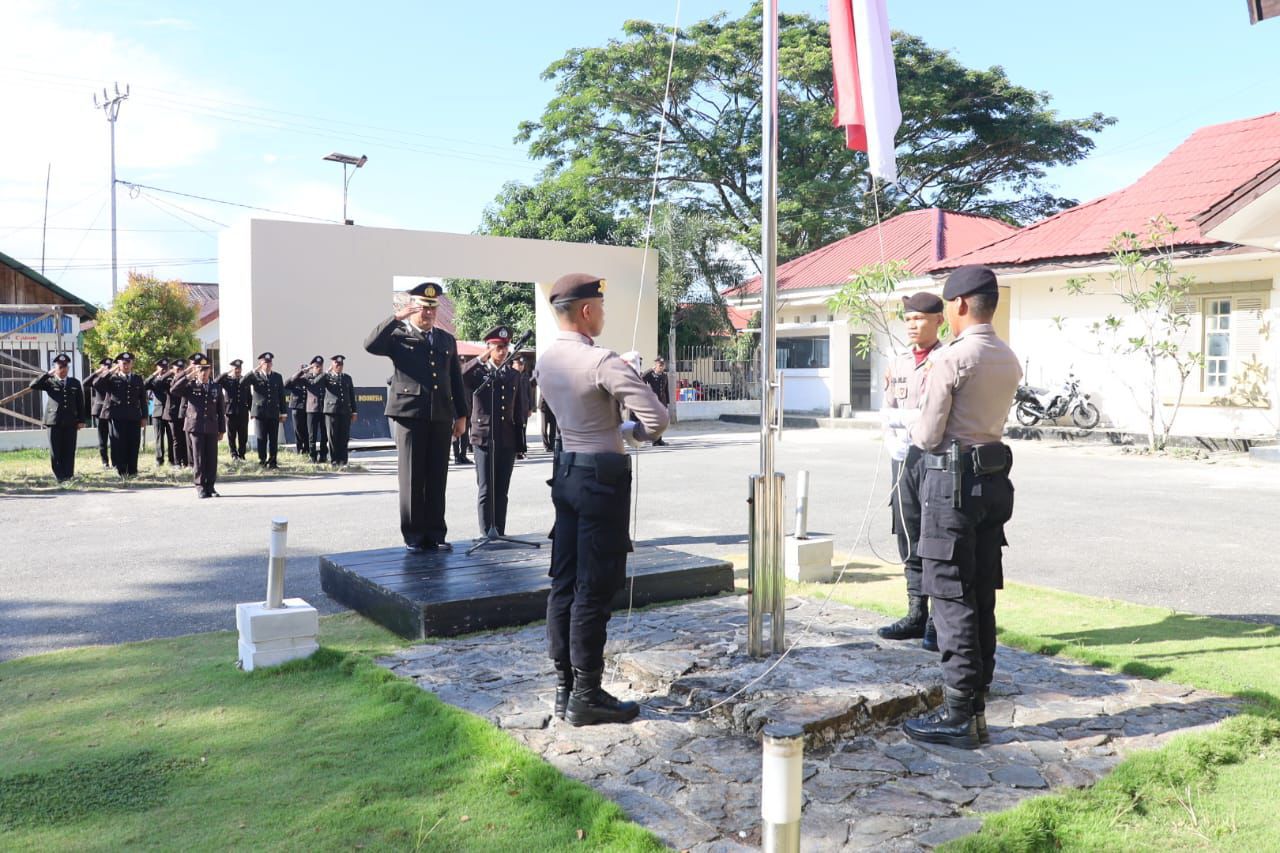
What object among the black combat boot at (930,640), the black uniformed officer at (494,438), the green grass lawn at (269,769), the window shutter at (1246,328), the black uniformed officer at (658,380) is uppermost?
the window shutter at (1246,328)

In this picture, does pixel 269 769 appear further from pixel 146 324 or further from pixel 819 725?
pixel 146 324

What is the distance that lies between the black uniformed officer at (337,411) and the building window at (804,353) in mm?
13984

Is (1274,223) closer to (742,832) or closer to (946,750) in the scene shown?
(946,750)

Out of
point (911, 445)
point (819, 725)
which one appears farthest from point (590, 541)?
point (911, 445)

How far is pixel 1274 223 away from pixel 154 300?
24302 mm

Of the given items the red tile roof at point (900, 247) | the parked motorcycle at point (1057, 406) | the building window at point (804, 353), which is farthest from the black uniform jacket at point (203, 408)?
the building window at point (804, 353)

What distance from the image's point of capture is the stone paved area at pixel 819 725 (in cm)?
341

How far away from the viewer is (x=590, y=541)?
4.11 metres

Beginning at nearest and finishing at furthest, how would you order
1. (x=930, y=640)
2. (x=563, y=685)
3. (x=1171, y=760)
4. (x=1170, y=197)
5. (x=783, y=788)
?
(x=783, y=788) < (x=1171, y=760) < (x=563, y=685) < (x=930, y=640) < (x=1170, y=197)

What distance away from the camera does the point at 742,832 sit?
10.7 feet

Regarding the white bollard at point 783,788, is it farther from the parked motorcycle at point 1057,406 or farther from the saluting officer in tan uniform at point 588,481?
the parked motorcycle at point 1057,406

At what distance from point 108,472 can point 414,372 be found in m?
10.6

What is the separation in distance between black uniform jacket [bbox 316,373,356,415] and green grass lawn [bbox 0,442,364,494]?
0.94m

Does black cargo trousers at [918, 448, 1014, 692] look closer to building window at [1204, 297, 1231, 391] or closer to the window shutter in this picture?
the window shutter
